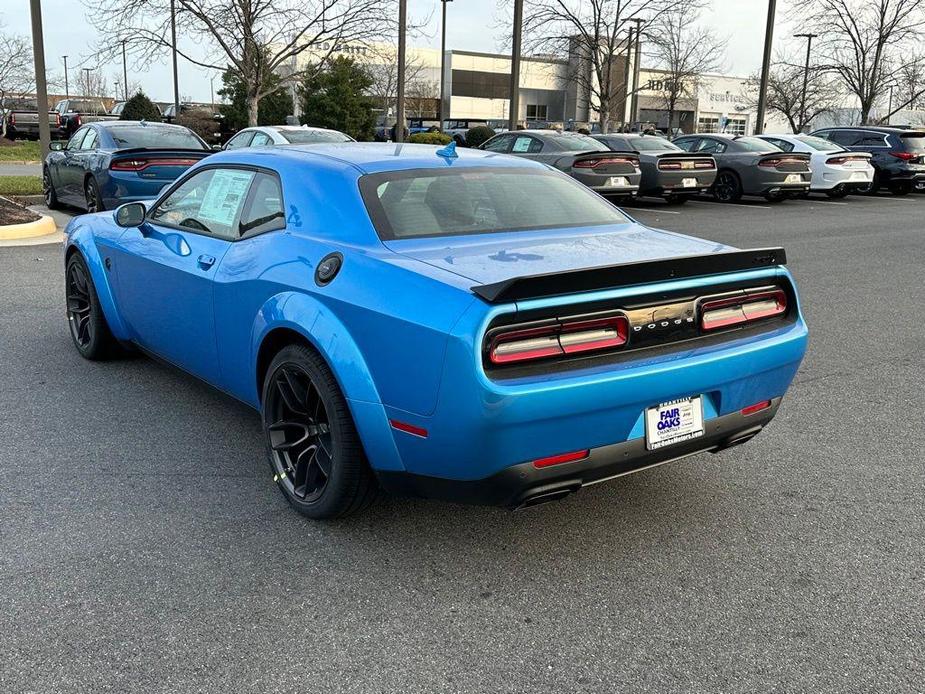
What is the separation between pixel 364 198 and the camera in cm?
368

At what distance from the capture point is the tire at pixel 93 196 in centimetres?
1207

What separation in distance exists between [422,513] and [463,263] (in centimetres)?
110

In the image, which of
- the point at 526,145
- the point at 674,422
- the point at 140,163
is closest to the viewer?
the point at 674,422

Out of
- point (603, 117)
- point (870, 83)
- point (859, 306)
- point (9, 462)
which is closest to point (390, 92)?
point (603, 117)

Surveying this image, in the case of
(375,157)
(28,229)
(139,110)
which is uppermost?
(139,110)

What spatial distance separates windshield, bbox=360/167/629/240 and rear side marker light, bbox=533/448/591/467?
1.15 meters

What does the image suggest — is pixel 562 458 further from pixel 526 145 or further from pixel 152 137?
pixel 526 145

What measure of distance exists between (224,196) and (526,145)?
1380 cm

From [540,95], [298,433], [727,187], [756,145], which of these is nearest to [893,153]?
[756,145]

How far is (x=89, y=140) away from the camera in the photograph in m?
13.0

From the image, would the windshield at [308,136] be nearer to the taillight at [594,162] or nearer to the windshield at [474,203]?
the taillight at [594,162]

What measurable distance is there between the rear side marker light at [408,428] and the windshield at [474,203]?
0.84m

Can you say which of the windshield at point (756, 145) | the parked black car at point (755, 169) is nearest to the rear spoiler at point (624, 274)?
the parked black car at point (755, 169)

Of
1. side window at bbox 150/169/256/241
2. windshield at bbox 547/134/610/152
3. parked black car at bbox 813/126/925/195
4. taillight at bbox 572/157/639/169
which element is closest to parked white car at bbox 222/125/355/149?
taillight at bbox 572/157/639/169
